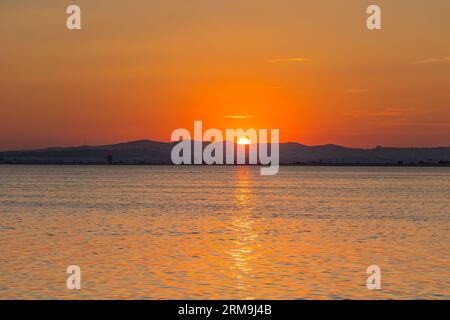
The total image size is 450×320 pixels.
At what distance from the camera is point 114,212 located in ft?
233

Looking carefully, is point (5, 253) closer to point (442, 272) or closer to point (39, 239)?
point (39, 239)

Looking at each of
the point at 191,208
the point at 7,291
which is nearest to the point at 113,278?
the point at 7,291

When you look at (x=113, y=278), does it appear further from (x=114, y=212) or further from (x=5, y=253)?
(x=114, y=212)

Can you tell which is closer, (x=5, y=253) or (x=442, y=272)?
(x=442, y=272)

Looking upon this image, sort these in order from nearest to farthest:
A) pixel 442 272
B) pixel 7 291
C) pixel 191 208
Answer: pixel 7 291, pixel 442 272, pixel 191 208

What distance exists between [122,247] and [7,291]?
1416cm

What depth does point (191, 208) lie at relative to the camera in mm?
78312
